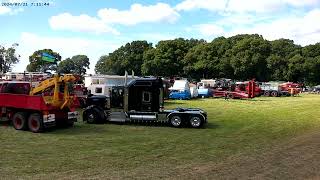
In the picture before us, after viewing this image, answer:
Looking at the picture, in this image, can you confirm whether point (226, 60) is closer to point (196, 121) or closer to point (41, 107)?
point (196, 121)

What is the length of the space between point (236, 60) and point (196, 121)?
7785cm

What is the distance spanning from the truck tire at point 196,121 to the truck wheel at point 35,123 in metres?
6.61

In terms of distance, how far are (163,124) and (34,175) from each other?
37.8ft

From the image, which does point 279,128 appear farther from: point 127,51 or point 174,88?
point 127,51

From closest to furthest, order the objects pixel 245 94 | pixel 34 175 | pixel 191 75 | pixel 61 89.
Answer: pixel 34 175 → pixel 61 89 → pixel 245 94 → pixel 191 75

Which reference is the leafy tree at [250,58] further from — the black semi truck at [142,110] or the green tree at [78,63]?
the black semi truck at [142,110]

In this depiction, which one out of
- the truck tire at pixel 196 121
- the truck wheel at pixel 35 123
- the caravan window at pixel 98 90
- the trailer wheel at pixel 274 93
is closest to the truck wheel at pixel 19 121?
the truck wheel at pixel 35 123

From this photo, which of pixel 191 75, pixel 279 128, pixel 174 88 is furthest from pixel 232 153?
pixel 191 75

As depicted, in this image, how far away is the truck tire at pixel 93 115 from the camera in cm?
2158

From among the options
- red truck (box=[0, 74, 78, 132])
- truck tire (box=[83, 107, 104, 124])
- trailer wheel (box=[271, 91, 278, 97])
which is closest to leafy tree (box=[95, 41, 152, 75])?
trailer wheel (box=[271, 91, 278, 97])

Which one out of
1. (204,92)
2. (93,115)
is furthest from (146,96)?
(204,92)

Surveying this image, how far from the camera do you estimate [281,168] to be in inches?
453

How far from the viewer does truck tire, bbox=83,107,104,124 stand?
21.6 metres

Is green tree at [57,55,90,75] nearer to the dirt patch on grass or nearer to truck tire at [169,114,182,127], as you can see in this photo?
truck tire at [169,114,182,127]
